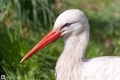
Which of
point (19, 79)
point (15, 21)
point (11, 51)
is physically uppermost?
point (15, 21)

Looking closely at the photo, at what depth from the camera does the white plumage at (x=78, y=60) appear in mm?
3072

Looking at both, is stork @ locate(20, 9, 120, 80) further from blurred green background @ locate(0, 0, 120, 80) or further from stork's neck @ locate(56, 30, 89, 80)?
blurred green background @ locate(0, 0, 120, 80)

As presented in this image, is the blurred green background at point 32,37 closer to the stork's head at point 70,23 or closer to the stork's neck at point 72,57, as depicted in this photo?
the stork's neck at point 72,57

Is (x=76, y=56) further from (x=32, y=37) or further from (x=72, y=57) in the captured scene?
(x=32, y=37)

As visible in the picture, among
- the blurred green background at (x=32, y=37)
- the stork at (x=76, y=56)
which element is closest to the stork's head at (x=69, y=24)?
the stork at (x=76, y=56)

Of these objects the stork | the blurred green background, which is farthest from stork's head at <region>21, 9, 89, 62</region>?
the blurred green background

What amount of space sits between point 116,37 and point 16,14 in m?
1.64

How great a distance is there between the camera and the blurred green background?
4082mm

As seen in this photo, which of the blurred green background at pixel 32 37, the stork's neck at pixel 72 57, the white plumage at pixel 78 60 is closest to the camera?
the white plumage at pixel 78 60

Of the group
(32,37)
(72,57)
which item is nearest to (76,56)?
(72,57)

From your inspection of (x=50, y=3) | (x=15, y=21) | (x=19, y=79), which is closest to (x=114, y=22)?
(x=50, y=3)

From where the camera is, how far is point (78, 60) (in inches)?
127

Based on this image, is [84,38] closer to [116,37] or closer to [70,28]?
[70,28]

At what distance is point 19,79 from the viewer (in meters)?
3.88
